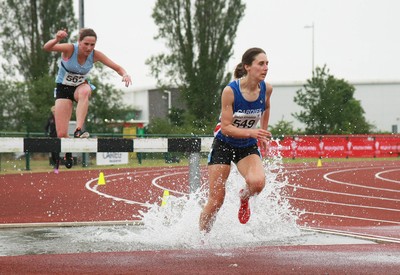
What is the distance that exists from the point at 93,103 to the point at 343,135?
14.3m

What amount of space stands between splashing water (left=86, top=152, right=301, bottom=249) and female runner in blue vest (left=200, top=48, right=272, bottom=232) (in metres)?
0.31

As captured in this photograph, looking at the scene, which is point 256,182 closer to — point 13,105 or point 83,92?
point 83,92

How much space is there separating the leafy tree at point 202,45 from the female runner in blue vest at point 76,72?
38367 millimetres

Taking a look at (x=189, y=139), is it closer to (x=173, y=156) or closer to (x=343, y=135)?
(x=173, y=156)

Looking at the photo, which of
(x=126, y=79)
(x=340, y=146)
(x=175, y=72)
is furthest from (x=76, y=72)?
(x=175, y=72)

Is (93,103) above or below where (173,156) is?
above

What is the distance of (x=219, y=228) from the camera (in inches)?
340

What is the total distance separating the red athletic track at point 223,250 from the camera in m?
6.21

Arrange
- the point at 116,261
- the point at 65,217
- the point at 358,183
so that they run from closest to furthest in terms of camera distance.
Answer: the point at 116,261 → the point at 65,217 → the point at 358,183

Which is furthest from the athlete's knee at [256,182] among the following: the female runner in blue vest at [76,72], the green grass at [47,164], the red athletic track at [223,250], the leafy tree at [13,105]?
the leafy tree at [13,105]

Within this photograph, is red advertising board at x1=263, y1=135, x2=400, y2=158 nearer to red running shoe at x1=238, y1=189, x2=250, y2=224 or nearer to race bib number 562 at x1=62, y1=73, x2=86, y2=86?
race bib number 562 at x1=62, y1=73, x2=86, y2=86

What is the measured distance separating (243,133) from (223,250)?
1.10 meters

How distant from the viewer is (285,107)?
2847 inches

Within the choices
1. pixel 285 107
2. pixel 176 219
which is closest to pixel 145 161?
pixel 176 219
